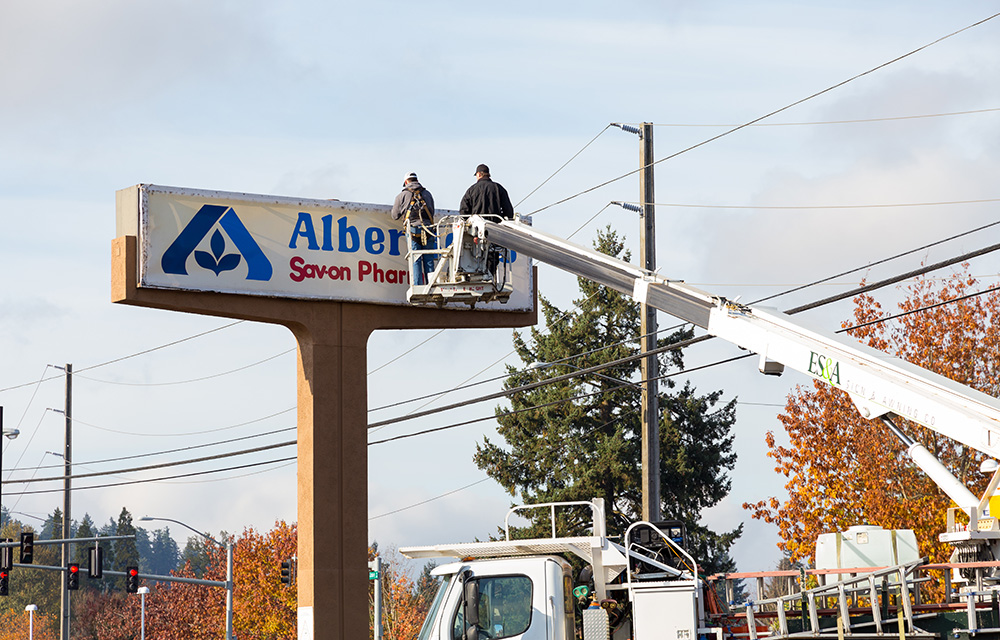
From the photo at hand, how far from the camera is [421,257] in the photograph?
58.7 ft

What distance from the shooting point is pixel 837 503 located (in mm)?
30578

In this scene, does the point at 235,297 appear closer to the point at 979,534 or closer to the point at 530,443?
the point at 979,534

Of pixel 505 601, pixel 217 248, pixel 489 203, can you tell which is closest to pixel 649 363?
pixel 489 203

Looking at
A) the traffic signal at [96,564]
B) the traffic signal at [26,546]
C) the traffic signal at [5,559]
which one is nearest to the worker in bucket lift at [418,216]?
the traffic signal at [26,546]

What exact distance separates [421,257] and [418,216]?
599 millimetres

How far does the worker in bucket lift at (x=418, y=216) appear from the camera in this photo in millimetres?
17828

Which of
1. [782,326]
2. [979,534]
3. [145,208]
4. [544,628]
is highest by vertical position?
[145,208]

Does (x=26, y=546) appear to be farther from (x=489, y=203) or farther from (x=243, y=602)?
(x=243, y=602)

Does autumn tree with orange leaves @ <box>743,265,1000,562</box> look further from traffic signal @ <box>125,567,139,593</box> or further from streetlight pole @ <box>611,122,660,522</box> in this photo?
traffic signal @ <box>125,567,139,593</box>

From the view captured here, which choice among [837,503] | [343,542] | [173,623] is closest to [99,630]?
[173,623]

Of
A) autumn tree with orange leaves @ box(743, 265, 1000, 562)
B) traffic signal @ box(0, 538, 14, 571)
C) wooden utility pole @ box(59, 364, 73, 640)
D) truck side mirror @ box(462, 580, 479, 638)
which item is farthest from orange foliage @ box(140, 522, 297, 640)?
truck side mirror @ box(462, 580, 479, 638)

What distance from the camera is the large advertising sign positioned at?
16.6 m

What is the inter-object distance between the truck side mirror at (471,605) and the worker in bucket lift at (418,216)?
633cm

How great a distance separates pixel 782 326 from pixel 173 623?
82.5m
